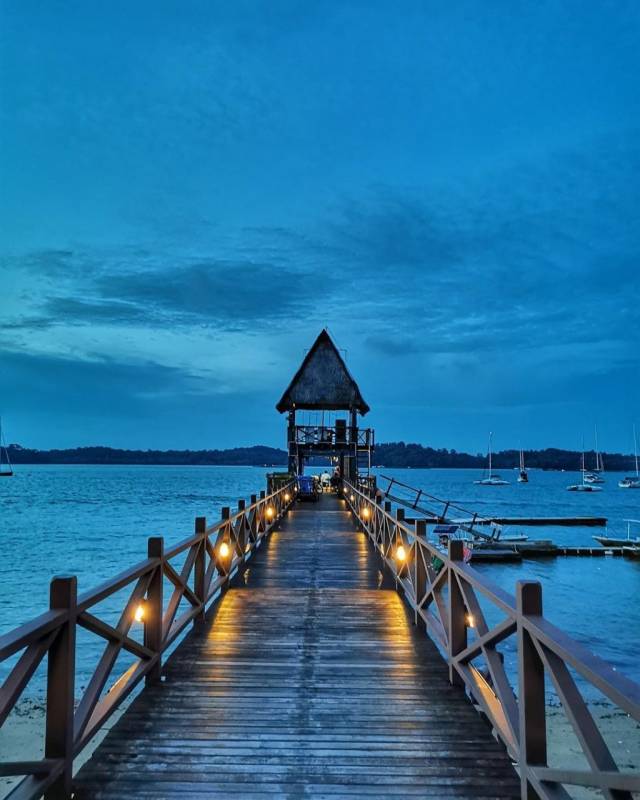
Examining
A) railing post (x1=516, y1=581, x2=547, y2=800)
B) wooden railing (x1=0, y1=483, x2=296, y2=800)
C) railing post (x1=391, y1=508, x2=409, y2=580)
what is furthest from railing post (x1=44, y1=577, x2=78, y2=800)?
railing post (x1=391, y1=508, x2=409, y2=580)

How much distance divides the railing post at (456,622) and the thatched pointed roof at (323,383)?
23568mm

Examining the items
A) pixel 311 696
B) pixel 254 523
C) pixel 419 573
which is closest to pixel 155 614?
pixel 311 696

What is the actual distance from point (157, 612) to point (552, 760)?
7472mm

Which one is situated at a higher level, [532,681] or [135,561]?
[532,681]

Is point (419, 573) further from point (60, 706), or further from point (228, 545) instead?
point (60, 706)

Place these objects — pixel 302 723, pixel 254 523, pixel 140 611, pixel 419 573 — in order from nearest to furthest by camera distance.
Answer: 1. pixel 302 723
2. pixel 140 611
3. pixel 419 573
4. pixel 254 523

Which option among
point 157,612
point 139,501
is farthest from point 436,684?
point 139,501

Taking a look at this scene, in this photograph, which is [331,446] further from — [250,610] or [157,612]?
[157,612]

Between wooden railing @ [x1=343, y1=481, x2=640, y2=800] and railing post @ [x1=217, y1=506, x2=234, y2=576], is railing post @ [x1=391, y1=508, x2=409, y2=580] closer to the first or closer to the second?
railing post @ [x1=217, y1=506, x2=234, y2=576]

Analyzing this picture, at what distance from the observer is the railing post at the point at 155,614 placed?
5.05m

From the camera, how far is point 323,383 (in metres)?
28.9

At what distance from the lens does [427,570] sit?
672cm

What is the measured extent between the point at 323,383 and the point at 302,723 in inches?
981

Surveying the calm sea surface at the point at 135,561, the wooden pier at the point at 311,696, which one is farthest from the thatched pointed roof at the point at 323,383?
the wooden pier at the point at 311,696
